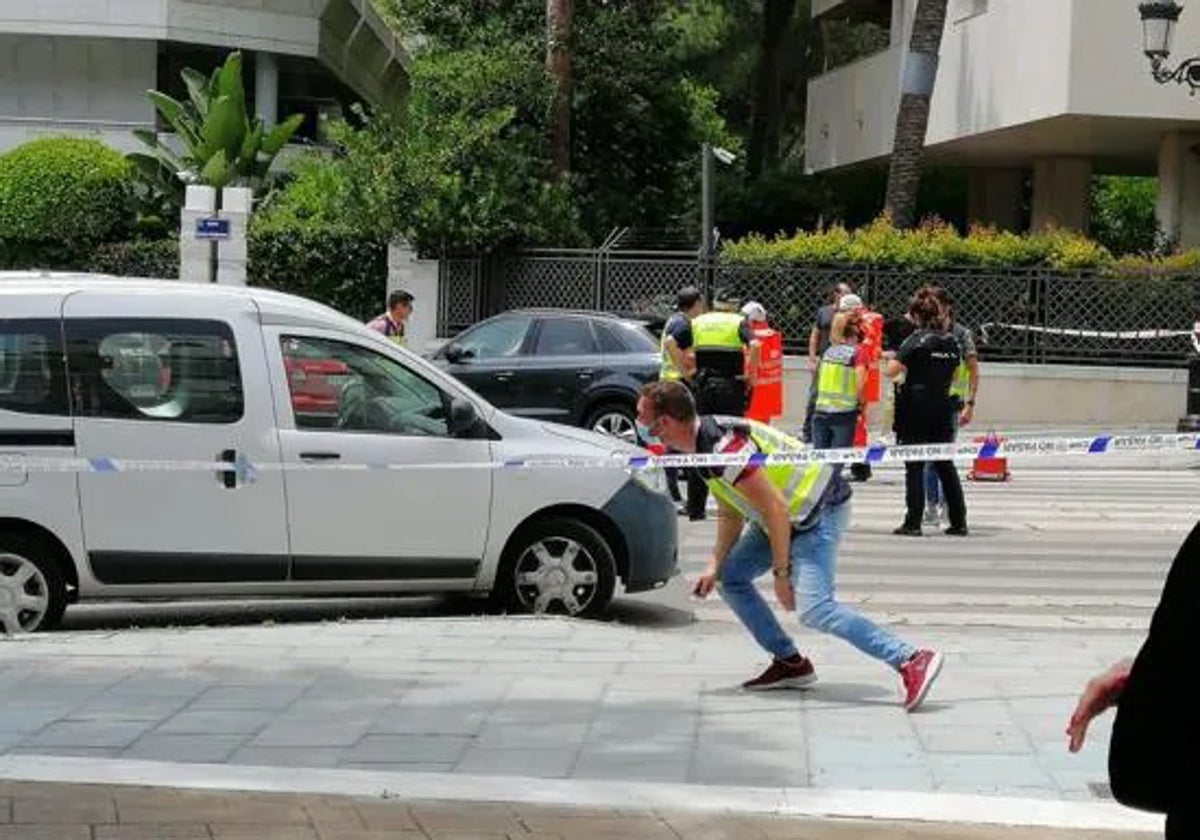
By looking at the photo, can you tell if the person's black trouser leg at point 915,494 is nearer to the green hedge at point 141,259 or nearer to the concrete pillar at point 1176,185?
the concrete pillar at point 1176,185

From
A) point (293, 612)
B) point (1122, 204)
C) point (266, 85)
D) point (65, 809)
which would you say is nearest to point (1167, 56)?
point (293, 612)

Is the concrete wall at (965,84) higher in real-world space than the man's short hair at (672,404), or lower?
higher

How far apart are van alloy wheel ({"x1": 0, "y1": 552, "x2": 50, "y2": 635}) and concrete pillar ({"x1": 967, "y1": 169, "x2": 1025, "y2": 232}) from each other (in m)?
28.1

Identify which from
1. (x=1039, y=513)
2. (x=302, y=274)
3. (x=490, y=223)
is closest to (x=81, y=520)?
(x=1039, y=513)

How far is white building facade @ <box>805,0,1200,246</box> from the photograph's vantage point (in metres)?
23.6

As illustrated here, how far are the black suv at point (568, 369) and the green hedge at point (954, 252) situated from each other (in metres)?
6.77

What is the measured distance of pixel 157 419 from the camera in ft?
30.1

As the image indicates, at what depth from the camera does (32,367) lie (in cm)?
912

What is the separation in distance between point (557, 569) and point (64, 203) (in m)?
23.1

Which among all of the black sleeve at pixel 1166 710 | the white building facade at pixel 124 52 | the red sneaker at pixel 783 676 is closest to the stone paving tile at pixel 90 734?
the red sneaker at pixel 783 676

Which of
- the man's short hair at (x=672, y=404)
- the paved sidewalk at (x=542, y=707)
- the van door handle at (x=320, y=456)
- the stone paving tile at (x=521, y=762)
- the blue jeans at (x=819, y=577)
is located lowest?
the paved sidewalk at (x=542, y=707)

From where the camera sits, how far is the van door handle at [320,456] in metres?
9.27

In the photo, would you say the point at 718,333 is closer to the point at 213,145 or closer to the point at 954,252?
the point at 954,252

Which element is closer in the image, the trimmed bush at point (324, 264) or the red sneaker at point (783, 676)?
the red sneaker at point (783, 676)
